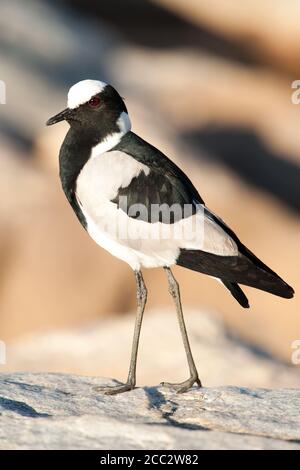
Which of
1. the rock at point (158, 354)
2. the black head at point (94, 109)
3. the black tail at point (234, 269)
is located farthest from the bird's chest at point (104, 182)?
the rock at point (158, 354)

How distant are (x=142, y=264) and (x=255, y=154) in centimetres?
1087

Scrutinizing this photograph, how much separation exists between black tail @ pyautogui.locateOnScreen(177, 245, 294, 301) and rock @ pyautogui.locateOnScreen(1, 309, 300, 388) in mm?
2731

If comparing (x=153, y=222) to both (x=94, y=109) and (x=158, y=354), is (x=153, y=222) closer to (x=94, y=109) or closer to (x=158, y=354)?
(x=94, y=109)

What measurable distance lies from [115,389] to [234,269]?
85cm

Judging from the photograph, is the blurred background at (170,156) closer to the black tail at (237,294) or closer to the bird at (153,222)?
the black tail at (237,294)

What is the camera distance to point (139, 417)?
14.3 feet

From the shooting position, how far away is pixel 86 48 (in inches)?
717

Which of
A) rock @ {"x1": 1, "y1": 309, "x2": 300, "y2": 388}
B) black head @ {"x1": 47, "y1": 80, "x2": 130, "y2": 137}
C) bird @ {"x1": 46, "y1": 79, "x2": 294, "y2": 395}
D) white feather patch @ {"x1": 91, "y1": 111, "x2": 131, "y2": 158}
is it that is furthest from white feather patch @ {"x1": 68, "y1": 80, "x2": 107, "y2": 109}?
rock @ {"x1": 1, "y1": 309, "x2": 300, "y2": 388}

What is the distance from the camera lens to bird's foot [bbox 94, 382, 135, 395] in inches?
189

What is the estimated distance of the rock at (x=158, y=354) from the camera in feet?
25.2

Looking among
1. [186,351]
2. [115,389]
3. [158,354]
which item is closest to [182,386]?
[186,351]

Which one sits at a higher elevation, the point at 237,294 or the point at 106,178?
the point at 106,178
